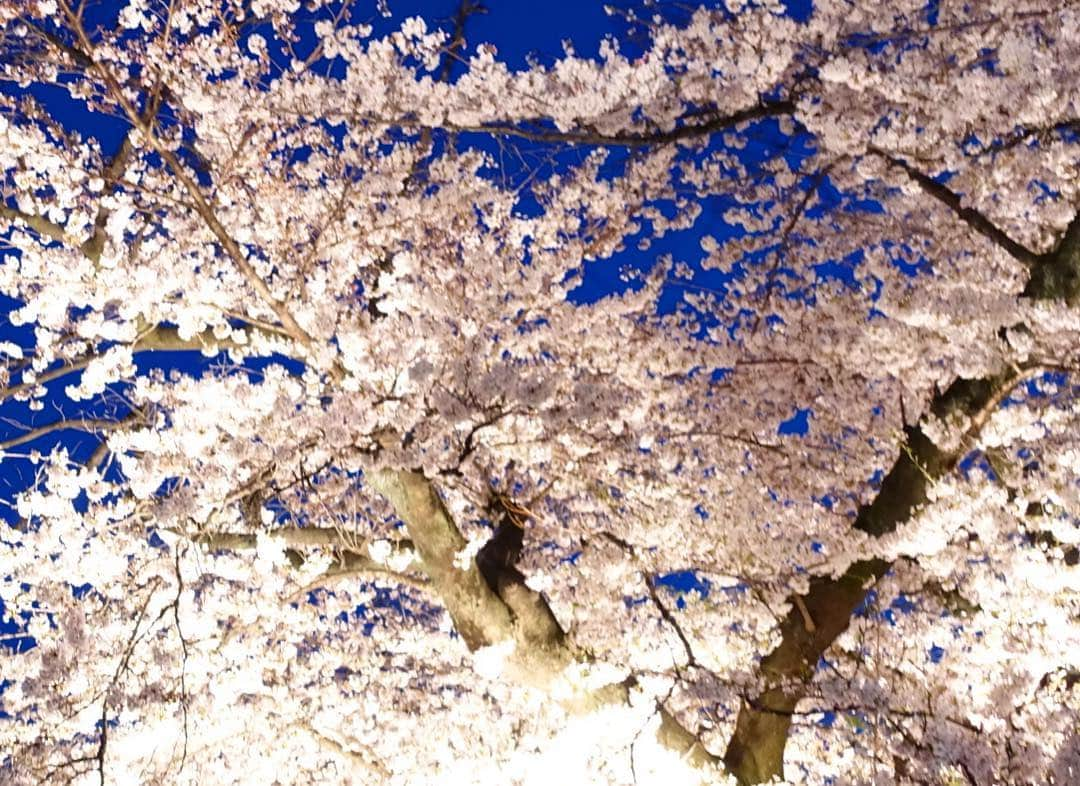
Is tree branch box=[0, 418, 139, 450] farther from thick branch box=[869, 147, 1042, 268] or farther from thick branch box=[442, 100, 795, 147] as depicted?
thick branch box=[869, 147, 1042, 268]

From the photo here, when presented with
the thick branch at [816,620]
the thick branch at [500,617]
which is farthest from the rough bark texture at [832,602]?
the thick branch at [500,617]

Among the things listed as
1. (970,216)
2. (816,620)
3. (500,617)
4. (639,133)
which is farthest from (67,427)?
(970,216)

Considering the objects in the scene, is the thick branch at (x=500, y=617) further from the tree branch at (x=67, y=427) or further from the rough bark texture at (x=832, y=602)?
the tree branch at (x=67, y=427)

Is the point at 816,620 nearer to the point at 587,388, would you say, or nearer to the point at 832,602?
the point at 832,602

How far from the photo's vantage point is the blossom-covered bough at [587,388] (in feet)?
16.5

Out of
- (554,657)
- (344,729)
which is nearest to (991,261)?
(554,657)

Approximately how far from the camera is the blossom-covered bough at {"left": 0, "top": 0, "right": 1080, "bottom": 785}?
16.5ft

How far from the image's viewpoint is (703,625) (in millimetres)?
9203

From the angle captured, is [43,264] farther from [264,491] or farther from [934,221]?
[934,221]

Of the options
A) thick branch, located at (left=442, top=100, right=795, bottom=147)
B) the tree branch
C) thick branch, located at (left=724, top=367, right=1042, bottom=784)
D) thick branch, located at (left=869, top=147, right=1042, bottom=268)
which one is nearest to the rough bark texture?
thick branch, located at (left=724, top=367, right=1042, bottom=784)

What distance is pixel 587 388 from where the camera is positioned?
4.34m

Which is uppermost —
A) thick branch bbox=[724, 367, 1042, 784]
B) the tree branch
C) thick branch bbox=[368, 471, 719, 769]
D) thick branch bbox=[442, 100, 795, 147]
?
the tree branch

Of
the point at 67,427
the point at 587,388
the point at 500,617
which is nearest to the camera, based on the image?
the point at 587,388

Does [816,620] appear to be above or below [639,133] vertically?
below
